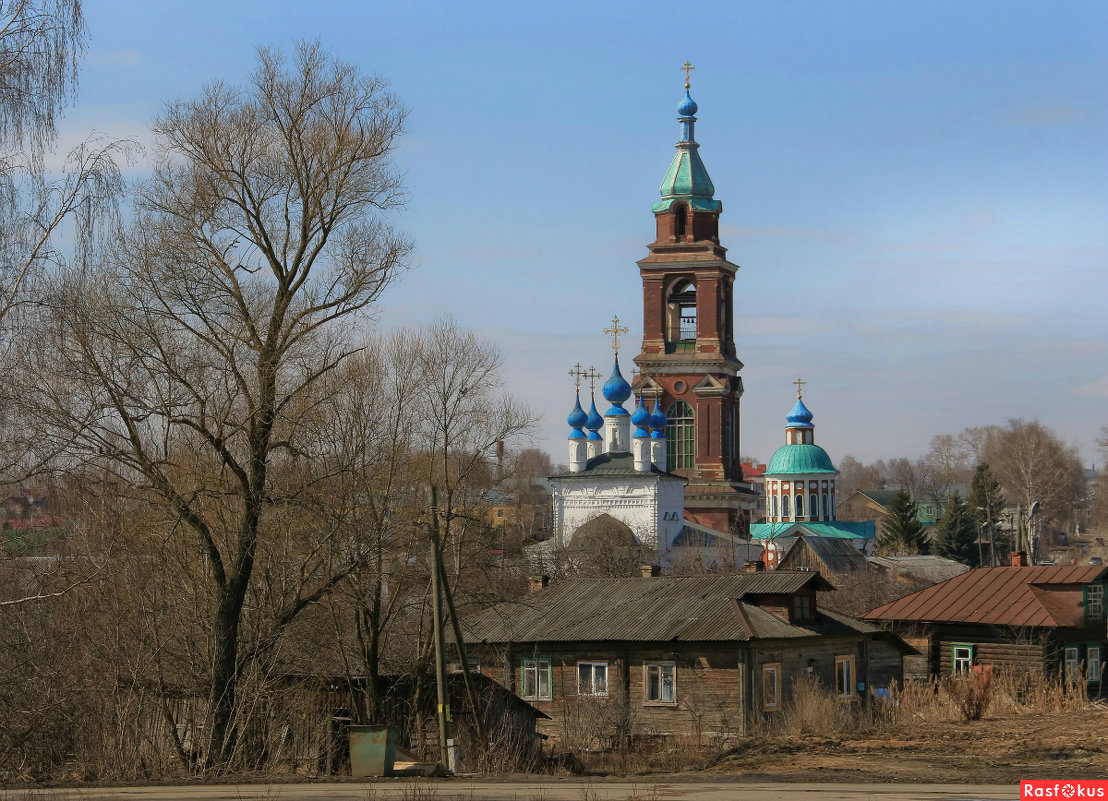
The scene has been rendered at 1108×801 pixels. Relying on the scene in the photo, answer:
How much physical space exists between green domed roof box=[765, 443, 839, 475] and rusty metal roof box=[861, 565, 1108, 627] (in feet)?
149

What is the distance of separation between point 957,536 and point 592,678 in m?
60.8

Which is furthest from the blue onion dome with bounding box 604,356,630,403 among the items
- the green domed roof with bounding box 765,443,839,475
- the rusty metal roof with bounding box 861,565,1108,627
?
the rusty metal roof with bounding box 861,565,1108,627

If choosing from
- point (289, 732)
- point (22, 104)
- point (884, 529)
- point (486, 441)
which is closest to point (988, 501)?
point (884, 529)

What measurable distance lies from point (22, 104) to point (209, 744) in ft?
33.4

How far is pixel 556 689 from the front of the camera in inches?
1180

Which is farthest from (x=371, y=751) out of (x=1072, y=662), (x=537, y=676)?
(x=1072, y=662)

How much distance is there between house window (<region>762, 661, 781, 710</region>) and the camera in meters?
28.4

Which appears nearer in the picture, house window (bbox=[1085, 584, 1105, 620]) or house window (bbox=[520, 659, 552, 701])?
house window (bbox=[520, 659, 552, 701])

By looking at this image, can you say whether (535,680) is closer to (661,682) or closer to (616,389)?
(661,682)

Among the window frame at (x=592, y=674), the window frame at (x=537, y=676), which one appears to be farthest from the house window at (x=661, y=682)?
the window frame at (x=537, y=676)

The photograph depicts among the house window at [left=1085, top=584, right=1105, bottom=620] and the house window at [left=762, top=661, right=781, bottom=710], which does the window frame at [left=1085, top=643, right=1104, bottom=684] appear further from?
the house window at [left=762, top=661, right=781, bottom=710]

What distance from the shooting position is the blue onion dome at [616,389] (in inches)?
3054

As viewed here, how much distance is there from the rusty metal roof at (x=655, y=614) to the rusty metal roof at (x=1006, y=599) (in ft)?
11.8

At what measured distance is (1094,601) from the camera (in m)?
34.5
